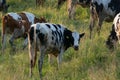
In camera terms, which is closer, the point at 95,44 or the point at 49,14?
the point at 95,44

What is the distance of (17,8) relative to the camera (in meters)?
19.0

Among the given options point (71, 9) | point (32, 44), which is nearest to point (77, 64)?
point (32, 44)

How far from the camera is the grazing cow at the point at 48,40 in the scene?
10.1 metres

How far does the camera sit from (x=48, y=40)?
1013 cm

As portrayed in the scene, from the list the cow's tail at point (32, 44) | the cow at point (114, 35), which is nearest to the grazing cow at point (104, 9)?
the cow at point (114, 35)

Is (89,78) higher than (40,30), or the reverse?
(40,30)

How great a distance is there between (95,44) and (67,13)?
6103 mm

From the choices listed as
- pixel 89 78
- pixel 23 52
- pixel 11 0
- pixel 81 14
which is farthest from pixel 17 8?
pixel 89 78

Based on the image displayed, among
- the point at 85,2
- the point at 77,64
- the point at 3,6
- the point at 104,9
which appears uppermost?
the point at 104,9

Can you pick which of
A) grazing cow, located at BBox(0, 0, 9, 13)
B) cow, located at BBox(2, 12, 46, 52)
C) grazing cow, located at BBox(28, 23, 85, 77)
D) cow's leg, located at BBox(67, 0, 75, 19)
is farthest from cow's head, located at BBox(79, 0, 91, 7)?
grazing cow, located at BBox(28, 23, 85, 77)

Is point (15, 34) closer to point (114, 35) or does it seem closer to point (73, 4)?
point (114, 35)

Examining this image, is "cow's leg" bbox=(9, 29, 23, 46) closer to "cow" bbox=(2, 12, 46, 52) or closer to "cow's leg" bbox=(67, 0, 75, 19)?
"cow" bbox=(2, 12, 46, 52)

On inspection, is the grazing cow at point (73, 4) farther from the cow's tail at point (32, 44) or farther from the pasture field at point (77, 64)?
the cow's tail at point (32, 44)

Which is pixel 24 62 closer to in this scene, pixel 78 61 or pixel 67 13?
pixel 78 61
